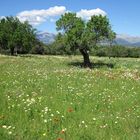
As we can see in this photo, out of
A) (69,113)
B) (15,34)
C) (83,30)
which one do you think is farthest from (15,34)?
(69,113)

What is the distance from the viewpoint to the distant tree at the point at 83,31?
4588 centimetres

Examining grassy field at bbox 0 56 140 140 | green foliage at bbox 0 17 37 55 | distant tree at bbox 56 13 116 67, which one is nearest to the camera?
grassy field at bbox 0 56 140 140

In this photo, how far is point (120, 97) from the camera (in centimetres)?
1780

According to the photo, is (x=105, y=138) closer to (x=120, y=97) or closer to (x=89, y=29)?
(x=120, y=97)

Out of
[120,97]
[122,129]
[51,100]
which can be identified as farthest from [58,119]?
[120,97]

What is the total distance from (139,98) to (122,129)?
5682 millimetres

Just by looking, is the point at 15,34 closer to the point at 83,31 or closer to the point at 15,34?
the point at 15,34

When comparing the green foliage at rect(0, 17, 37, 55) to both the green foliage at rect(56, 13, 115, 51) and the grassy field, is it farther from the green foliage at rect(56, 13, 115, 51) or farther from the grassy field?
the grassy field

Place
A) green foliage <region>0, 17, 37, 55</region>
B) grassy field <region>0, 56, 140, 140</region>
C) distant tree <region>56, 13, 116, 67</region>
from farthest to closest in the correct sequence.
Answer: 1. green foliage <region>0, 17, 37, 55</region>
2. distant tree <region>56, 13, 116, 67</region>
3. grassy field <region>0, 56, 140, 140</region>

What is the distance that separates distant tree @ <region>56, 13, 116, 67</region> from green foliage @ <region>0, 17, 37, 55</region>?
27.5 meters

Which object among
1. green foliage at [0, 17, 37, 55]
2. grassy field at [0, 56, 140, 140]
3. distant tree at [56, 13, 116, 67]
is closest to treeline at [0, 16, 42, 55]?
green foliage at [0, 17, 37, 55]

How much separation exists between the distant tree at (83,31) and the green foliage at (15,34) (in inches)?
1084

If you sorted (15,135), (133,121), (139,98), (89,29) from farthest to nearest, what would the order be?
(89,29) < (139,98) < (133,121) < (15,135)

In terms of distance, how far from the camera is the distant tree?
45875 mm
